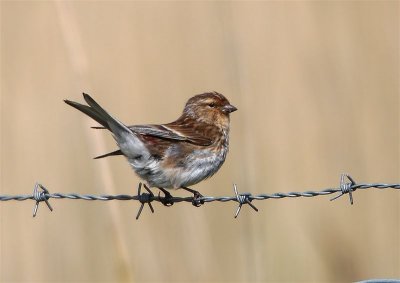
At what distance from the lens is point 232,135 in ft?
19.3

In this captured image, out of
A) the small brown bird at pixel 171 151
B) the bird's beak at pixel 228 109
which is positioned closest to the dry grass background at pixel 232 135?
the bird's beak at pixel 228 109

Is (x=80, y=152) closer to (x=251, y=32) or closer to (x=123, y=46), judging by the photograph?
(x=123, y=46)

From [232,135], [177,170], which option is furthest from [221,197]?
[232,135]

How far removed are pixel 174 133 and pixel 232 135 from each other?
115cm

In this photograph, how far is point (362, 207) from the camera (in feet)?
20.6

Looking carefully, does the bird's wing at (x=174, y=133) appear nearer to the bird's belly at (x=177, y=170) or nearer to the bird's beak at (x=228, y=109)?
the bird's belly at (x=177, y=170)

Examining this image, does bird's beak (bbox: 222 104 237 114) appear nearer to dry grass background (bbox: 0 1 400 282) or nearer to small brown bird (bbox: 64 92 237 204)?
dry grass background (bbox: 0 1 400 282)

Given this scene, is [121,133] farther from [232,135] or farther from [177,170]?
[232,135]

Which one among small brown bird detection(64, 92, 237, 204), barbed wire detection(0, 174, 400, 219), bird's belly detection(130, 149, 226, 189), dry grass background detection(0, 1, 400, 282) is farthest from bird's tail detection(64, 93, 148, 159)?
dry grass background detection(0, 1, 400, 282)

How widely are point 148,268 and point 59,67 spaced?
224 centimetres

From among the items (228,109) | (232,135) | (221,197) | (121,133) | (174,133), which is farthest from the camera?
(232,135)

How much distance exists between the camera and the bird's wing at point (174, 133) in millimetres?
4551

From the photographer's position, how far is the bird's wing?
4551 mm

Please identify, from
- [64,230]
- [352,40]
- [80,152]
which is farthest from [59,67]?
[352,40]
